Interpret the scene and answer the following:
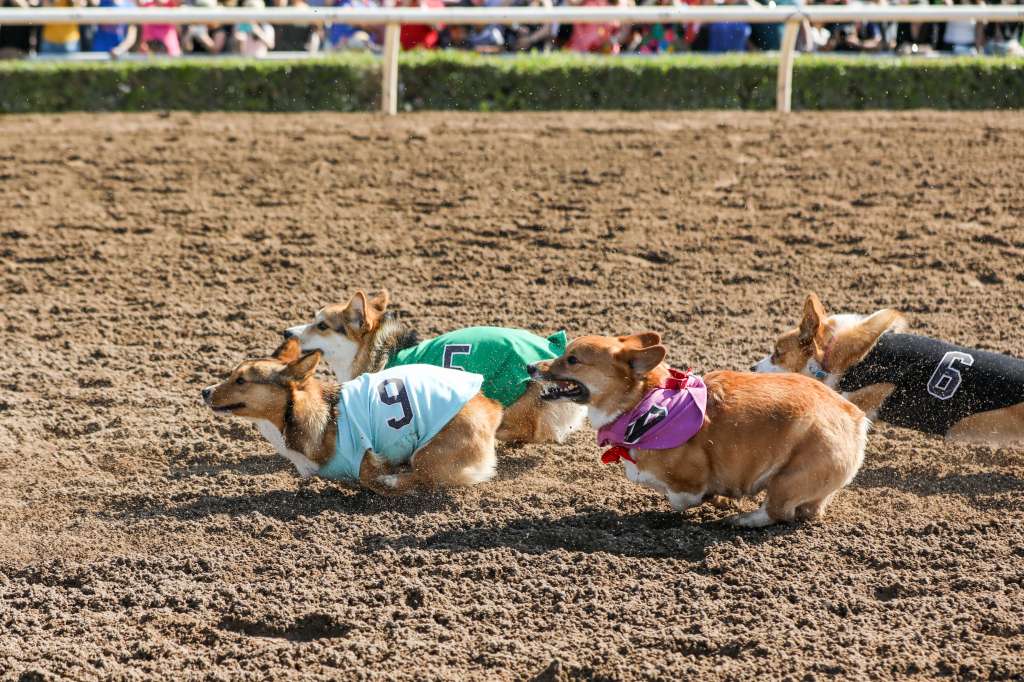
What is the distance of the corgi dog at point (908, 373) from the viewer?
7.24 meters

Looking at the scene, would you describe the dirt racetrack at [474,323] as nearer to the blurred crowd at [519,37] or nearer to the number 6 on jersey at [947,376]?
the number 6 on jersey at [947,376]

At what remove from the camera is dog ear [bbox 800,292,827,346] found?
7.73m

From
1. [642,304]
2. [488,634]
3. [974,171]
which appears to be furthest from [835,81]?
[488,634]

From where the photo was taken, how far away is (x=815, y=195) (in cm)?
1212

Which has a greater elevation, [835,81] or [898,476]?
[835,81]

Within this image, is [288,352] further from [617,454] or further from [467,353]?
[617,454]

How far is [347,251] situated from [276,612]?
5.88m

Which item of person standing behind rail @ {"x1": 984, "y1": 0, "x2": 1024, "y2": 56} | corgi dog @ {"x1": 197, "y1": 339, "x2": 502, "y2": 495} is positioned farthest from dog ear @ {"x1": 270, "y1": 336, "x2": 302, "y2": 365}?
person standing behind rail @ {"x1": 984, "y1": 0, "x2": 1024, "y2": 56}

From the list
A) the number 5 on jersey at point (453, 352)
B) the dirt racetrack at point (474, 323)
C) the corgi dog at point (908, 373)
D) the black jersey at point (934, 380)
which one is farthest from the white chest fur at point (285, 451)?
the black jersey at point (934, 380)

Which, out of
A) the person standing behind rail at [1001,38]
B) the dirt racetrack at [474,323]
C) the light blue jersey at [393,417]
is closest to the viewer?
the dirt racetrack at [474,323]

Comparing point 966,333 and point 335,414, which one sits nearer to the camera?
point 335,414

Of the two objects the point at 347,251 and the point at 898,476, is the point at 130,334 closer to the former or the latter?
the point at 347,251

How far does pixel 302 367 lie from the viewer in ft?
23.2

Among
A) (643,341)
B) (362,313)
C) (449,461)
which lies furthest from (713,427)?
(362,313)
